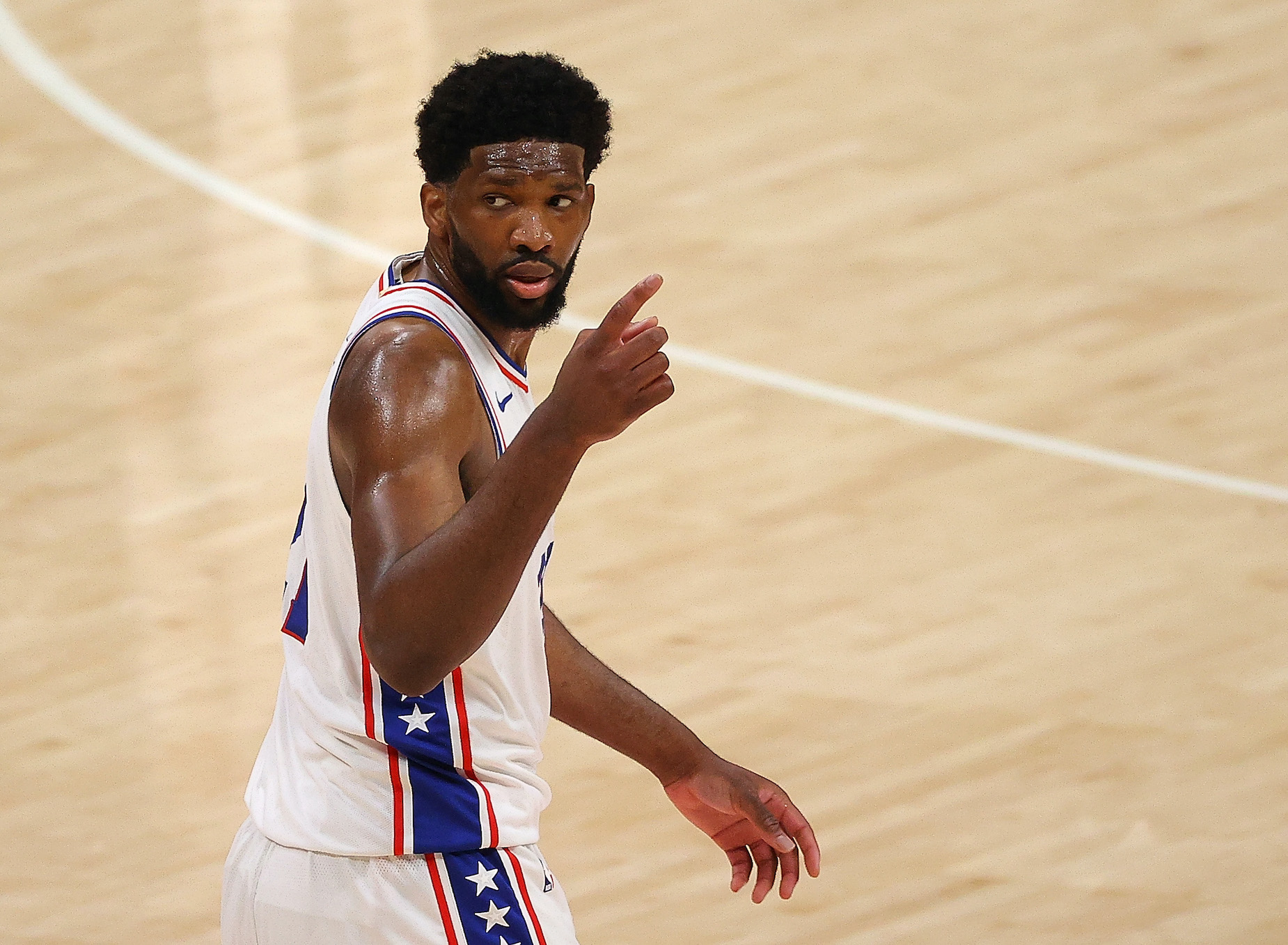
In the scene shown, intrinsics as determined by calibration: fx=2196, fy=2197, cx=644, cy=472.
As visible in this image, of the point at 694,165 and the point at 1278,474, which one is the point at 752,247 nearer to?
the point at 694,165

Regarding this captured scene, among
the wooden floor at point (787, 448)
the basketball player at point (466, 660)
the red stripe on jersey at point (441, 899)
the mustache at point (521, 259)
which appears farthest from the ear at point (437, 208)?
the wooden floor at point (787, 448)

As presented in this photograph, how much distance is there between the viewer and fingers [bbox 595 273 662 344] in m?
2.33

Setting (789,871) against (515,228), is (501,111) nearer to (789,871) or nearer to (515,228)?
(515,228)

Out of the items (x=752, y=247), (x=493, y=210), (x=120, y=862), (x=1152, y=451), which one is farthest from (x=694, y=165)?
(x=493, y=210)

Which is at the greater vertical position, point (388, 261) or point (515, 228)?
point (515, 228)

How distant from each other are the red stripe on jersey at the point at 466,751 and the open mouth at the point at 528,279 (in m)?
0.48

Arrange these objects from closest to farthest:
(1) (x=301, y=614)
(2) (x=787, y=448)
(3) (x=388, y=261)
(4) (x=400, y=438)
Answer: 1. (4) (x=400, y=438)
2. (1) (x=301, y=614)
3. (2) (x=787, y=448)
4. (3) (x=388, y=261)

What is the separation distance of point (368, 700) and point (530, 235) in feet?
2.04

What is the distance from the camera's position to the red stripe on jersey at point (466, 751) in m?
2.80

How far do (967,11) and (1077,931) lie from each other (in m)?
5.60

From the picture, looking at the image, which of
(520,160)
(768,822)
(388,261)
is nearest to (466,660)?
(520,160)

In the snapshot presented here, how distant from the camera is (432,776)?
2.81 meters

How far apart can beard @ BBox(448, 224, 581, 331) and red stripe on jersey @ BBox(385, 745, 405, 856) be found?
1.86 feet

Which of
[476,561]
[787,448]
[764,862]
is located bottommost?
[787,448]
